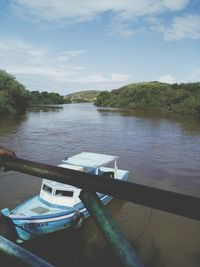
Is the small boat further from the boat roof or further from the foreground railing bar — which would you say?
the foreground railing bar

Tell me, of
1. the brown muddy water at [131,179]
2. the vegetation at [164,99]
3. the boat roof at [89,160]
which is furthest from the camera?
the vegetation at [164,99]

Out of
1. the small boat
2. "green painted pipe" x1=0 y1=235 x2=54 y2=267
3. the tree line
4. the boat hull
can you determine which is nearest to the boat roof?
the small boat

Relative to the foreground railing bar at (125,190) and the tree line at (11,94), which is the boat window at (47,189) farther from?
the tree line at (11,94)

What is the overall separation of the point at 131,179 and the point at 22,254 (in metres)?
17.5

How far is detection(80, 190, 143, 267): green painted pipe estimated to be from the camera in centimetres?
112

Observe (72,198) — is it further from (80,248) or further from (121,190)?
(121,190)

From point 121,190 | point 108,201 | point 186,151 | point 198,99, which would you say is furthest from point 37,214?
point 198,99

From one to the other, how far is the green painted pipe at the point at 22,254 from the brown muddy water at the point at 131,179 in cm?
38

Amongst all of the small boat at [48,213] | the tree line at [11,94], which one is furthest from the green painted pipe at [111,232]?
the tree line at [11,94]

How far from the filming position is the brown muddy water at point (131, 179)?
31.8ft

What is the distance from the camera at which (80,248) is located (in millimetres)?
9969

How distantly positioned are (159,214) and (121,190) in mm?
13045

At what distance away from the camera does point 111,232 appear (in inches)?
46.2

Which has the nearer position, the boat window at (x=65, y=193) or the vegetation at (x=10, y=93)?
the boat window at (x=65, y=193)
